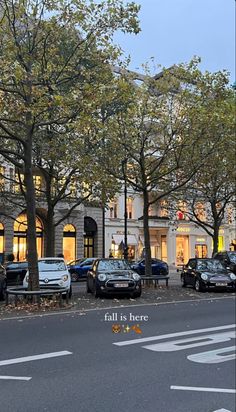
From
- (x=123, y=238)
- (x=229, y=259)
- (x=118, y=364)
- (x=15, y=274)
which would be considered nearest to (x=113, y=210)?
(x=123, y=238)

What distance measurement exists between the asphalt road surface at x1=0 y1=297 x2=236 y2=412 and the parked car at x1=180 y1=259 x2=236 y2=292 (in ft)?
24.8

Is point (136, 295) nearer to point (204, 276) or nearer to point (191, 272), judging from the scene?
point (204, 276)

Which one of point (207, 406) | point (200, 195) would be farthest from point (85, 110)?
point (200, 195)

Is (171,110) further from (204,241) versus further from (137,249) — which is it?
(204,241)

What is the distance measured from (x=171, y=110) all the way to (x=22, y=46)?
8435 mm

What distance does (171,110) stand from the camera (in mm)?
20656

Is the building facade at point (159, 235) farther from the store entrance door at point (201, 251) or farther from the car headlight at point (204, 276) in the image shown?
the car headlight at point (204, 276)

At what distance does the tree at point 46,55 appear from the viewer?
13281 mm

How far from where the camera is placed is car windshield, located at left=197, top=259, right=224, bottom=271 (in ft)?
66.1

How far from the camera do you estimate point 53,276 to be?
51.6 feet

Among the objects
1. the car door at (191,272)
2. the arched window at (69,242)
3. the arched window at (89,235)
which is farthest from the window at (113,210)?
the car door at (191,272)

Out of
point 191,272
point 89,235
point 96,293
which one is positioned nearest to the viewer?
point 96,293

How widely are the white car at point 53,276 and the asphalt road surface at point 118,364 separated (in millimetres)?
3949

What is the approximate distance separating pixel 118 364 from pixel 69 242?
110 feet
